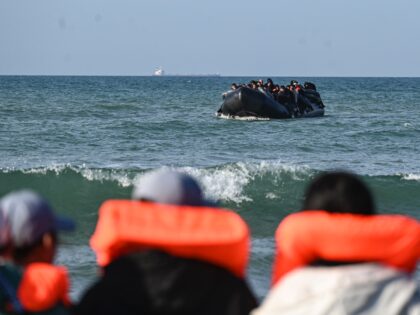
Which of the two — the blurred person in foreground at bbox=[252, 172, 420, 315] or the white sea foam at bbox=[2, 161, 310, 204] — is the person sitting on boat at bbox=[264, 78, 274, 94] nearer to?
the white sea foam at bbox=[2, 161, 310, 204]

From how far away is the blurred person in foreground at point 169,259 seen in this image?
3115 millimetres

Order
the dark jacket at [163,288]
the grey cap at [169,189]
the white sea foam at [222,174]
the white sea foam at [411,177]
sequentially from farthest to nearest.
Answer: the white sea foam at [411,177] → the white sea foam at [222,174] → the grey cap at [169,189] → the dark jacket at [163,288]

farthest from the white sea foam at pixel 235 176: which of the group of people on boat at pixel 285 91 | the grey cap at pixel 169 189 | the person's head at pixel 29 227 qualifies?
the group of people on boat at pixel 285 91

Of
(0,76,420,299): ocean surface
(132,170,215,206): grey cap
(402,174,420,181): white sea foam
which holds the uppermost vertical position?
(132,170,215,206): grey cap

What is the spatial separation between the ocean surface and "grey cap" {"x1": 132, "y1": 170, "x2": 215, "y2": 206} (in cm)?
213

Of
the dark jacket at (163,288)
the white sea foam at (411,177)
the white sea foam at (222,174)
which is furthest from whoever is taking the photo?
the white sea foam at (411,177)

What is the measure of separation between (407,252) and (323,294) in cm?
31

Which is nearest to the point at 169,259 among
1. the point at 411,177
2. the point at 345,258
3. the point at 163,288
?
the point at 163,288

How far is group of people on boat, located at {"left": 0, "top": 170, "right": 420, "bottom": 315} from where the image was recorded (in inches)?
122

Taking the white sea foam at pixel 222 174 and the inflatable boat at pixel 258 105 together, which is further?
the inflatable boat at pixel 258 105

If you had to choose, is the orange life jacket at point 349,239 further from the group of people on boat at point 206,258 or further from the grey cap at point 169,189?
the grey cap at point 169,189

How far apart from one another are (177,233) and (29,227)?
1.50 feet

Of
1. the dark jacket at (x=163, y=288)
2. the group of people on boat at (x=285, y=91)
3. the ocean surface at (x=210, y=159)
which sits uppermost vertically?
the dark jacket at (x=163, y=288)

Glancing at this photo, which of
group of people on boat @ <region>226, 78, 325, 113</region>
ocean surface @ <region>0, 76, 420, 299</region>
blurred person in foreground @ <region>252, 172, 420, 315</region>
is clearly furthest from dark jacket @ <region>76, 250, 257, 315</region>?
group of people on boat @ <region>226, 78, 325, 113</region>
